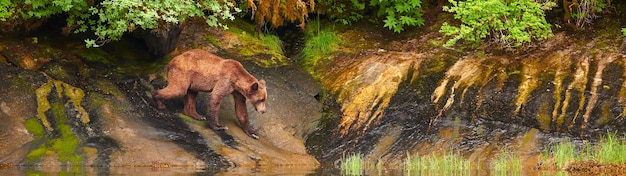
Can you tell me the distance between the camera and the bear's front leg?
54.4 feet

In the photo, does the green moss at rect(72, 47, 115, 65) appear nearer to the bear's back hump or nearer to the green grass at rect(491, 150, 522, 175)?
the bear's back hump

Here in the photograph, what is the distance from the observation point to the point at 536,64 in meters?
18.0

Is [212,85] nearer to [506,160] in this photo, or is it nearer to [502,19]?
[506,160]

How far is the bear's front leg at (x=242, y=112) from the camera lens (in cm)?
1659

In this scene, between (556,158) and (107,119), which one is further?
(107,119)

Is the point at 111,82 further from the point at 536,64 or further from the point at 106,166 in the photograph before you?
the point at 536,64

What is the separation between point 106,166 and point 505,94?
7.50 m

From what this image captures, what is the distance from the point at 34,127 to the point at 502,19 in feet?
29.6

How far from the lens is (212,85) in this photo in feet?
53.7

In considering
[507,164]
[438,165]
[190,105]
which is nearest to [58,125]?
[190,105]

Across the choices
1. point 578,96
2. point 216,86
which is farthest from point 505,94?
point 216,86

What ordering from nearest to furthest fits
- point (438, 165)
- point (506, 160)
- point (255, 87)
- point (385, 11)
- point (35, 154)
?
point (438, 165) → point (35, 154) → point (506, 160) → point (255, 87) → point (385, 11)

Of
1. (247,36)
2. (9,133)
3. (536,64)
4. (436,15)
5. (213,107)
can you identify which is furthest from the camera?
(436,15)

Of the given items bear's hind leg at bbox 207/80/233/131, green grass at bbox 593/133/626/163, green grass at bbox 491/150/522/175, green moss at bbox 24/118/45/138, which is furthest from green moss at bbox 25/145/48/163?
green grass at bbox 593/133/626/163
